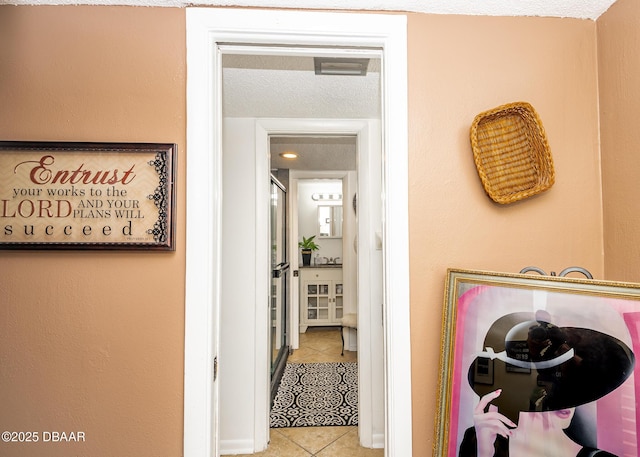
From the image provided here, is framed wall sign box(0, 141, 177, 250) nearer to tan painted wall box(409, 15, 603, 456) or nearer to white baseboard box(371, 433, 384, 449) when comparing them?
tan painted wall box(409, 15, 603, 456)

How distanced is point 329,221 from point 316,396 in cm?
292

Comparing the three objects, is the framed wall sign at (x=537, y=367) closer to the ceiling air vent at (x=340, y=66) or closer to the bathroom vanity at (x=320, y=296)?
the ceiling air vent at (x=340, y=66)

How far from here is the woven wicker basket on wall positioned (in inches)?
42.8

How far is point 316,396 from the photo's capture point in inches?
114

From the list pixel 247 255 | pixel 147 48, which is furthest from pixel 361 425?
pixel 147 48

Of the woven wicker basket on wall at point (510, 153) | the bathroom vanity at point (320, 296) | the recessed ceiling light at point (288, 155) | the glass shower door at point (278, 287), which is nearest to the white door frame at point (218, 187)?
the woven wicker basket on wall at point (510, 153)

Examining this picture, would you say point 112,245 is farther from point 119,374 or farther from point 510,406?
point 510,406

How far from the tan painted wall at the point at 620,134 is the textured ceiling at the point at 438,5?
103 millimetres

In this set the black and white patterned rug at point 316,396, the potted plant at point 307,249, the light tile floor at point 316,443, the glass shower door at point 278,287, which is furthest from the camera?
the potted plant at point 307,249

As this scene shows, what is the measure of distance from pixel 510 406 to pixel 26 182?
166 centimetres

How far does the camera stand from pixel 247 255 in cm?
222

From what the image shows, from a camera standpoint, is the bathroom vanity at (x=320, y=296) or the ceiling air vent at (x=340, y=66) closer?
the ceiling air vent at (x=340, y=66)

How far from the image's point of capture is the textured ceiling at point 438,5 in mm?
1107

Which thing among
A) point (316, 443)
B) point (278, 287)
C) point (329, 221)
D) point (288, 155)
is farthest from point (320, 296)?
point (316, 443)
